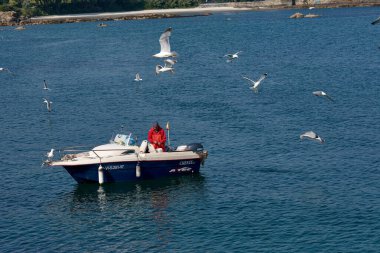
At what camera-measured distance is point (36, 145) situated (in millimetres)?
57688

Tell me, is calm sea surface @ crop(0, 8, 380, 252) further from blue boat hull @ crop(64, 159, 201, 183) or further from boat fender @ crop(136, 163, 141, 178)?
boat fender @ crop(136, 163, 141, 178)

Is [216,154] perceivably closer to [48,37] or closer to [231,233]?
[231,233]

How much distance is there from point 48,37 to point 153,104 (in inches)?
4105

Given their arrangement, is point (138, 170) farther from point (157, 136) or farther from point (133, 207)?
point (133, 207)

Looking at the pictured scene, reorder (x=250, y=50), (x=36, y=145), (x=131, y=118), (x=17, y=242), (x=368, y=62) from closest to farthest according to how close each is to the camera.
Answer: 1. (x=17, y=242)
2. (x=36, y=145)
3. (x=131, y=118)
4. (x=368, y=62)
5. (x=250, y=50)

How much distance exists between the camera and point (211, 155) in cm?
5172

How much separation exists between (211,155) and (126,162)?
8.32 metres

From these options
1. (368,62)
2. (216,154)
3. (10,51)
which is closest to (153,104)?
(216,154)

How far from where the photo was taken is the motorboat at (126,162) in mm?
45750

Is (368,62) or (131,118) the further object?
(368,62)

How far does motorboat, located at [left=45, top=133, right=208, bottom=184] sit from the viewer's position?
150ft

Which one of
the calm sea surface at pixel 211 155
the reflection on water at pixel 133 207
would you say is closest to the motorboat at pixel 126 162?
the reflection on water at pixel 133 207

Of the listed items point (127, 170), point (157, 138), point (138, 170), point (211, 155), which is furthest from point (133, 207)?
point (211, 155)

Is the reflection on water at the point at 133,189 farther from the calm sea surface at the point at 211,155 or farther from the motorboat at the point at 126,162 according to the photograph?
the motorboat at the point at 126,162
